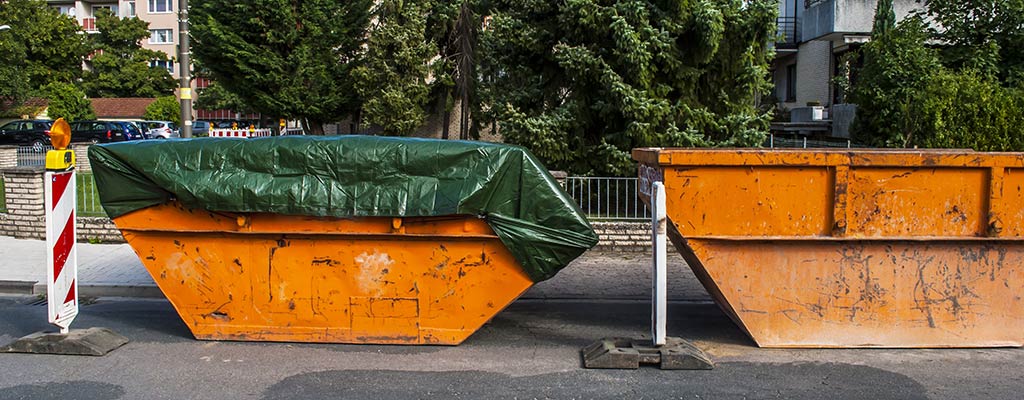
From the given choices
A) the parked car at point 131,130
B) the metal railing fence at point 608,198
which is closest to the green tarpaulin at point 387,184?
the metal railing fence at point 608,198

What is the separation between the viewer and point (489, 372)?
5.95m

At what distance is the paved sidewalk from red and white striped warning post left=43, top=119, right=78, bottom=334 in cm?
222

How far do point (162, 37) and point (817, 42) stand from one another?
5554 cm

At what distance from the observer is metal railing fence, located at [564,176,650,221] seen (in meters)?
11.2

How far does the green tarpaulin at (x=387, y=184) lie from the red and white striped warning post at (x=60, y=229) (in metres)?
0.61

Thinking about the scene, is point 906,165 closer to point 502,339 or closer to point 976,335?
point 976,335

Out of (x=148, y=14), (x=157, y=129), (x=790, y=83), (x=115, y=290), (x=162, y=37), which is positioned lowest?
(x=115, y=290)

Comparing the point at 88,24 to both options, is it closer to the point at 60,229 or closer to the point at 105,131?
the point at 105,131

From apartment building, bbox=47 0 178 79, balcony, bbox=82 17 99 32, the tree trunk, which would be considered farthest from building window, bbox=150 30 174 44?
the tree trunk

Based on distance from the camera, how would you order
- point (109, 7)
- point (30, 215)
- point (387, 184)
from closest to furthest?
point (387, 184) < point (30, 215) < point (109, 7)

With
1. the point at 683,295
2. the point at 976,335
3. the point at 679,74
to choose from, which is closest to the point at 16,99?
the point at 679,74

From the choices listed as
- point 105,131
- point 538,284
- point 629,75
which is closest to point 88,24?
point 105,131

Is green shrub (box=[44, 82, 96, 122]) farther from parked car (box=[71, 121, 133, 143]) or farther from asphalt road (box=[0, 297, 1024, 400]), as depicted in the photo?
asphalt road (box=[0, 297, 1024, 400])

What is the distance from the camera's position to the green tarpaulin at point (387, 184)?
6246 mm
